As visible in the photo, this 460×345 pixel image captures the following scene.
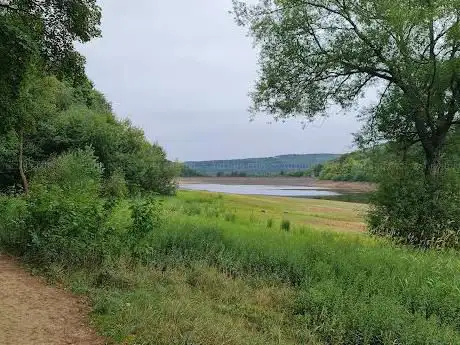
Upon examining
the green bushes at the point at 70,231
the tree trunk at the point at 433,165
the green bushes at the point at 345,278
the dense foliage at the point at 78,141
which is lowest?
the green bushes at the point at 345,278

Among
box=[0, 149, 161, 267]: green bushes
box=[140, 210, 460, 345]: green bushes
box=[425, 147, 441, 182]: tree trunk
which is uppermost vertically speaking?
box=[425, 147, 441, 182]: tree trunk

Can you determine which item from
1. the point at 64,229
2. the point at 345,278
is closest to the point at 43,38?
the point at 64,229

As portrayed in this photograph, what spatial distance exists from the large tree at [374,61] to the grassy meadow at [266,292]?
5.97 m

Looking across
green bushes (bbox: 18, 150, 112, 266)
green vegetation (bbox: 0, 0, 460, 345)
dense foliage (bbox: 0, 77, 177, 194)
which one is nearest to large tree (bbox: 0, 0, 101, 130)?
green vegetation (bbox: 0, 0, 460, 345)

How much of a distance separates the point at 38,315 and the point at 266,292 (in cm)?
404

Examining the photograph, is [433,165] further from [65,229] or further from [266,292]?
[65,229]

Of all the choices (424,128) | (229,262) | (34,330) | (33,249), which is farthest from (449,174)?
(34,330)

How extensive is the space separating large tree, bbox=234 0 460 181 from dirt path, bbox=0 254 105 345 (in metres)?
11.2

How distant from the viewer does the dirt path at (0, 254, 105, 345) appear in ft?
18.5

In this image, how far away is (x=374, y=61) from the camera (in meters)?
15.8

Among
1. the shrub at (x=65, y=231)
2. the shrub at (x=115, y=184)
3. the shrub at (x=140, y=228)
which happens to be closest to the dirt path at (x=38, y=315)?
the shrub at (x=65, y=231)

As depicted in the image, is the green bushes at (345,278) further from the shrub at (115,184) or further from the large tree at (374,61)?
the shrub at (115,184)

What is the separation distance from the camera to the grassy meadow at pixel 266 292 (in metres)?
6.27

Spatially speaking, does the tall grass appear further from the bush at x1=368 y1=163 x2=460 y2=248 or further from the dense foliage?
the dense foliage
